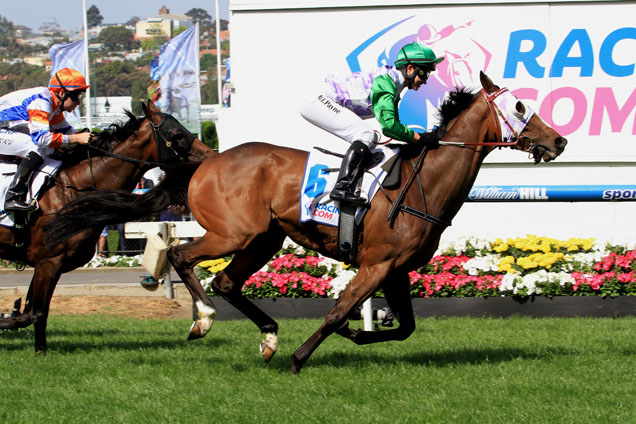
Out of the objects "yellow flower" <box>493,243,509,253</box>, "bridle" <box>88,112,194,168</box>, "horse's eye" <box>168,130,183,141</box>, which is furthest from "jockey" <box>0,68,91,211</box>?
"yellow flower" <box>493,243,509,253</box>

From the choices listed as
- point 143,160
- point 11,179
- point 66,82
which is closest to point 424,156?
point 143,160

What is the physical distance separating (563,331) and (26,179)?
4.79 meters

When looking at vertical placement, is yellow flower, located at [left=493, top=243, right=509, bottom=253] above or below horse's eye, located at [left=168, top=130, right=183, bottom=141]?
below

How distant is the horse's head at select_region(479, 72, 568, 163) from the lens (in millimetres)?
5477

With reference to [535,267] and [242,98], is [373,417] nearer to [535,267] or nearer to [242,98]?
[535,267]

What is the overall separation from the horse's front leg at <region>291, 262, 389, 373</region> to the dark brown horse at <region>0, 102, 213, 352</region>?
175 cm

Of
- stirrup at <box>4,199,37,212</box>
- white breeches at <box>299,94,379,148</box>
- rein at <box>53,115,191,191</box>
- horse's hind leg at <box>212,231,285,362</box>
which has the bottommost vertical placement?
horse's hind leg at <box>212,231,285,362</box>

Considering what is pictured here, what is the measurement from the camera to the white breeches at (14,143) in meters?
6.61

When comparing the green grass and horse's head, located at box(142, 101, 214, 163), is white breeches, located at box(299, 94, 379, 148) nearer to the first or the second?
horse's head, located at box(142, 101, 214, 163)

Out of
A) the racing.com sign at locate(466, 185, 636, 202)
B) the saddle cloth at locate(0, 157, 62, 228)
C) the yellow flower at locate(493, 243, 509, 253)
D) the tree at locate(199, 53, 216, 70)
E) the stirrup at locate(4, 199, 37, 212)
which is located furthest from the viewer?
the tree at locate(199, 53, 216, 70)

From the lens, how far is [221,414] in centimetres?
449

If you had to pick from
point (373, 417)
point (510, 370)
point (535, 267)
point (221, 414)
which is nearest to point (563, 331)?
point (535, 267)

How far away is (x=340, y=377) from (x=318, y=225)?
3.52 ft

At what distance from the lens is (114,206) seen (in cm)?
632
